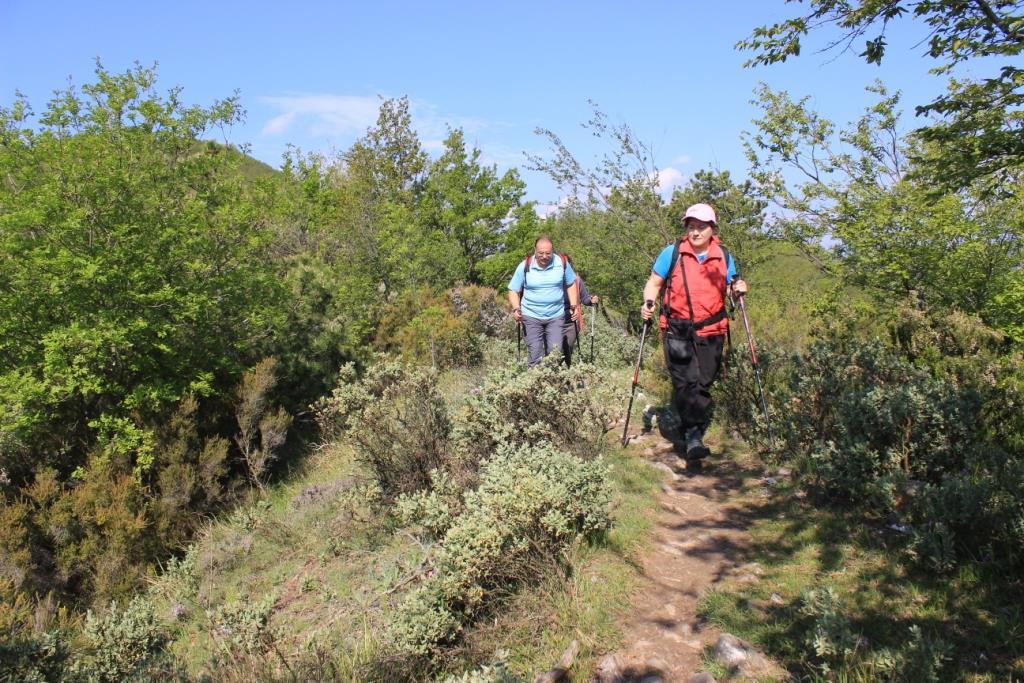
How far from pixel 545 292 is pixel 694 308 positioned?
6.51 feet

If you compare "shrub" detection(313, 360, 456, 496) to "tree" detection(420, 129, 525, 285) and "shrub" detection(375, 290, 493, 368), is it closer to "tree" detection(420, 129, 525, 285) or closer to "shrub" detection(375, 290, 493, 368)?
"shrub" detection(375, 290, 493, 368)

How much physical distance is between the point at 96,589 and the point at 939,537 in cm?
948

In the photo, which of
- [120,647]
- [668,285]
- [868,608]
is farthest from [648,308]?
[120,647]

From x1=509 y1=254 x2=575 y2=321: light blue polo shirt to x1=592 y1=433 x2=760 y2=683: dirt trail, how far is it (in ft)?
5.91

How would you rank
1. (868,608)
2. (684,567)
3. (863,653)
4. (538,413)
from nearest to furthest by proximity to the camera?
(863,653), (868,608), (684,567), (538,413)

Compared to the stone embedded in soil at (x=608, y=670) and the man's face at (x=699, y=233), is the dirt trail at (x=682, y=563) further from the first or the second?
the man's face at (x=699, y=233)

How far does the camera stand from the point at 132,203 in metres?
10.8

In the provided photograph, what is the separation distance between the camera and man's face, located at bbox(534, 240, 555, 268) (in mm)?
7004

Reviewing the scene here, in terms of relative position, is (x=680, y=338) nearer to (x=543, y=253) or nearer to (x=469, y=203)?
(x=543, y=253)

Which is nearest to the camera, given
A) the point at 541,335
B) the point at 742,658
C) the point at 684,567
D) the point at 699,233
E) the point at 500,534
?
the point at 742,658

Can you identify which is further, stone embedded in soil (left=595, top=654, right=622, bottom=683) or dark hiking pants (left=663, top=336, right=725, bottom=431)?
dark hiking pants (left=663, top=336, right=725, bottom=431)

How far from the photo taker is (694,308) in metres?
5.53

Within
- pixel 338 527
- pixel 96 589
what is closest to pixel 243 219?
pixel 96 589

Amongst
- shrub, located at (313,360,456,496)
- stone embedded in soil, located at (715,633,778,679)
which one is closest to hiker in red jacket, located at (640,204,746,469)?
shrub, located at (313,360,456,496)
